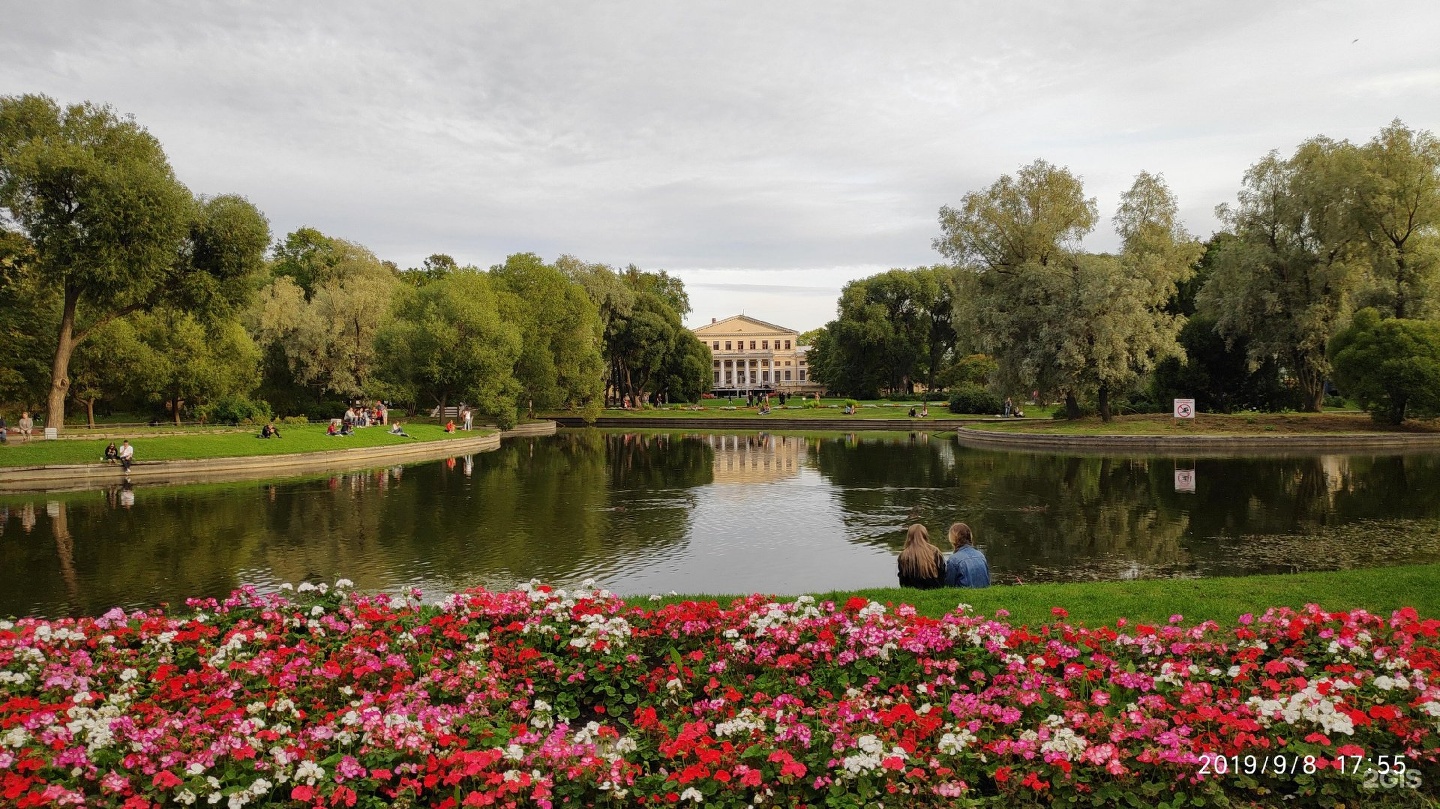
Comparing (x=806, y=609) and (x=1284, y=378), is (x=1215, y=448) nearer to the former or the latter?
(x=1284, y=378)

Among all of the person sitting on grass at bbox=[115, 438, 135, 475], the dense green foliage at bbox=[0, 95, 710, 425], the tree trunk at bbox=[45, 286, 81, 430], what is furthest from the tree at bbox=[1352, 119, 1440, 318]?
the tree trunk at bbox=[45, 286, 81, 430]

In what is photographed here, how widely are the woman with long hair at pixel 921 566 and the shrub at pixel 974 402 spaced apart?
53886mm

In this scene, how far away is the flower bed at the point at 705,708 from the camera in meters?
4.82

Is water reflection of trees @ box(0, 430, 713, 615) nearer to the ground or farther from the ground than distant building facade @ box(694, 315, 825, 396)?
nearer to the ground

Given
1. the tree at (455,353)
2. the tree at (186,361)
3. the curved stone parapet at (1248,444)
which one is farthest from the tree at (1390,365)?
the tree at (186,361)

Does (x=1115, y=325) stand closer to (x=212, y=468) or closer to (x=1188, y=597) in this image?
(x=1188, y=597)

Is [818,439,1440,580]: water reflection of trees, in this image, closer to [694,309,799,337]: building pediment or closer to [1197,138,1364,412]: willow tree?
[1197,138,1364,412]: willow tree

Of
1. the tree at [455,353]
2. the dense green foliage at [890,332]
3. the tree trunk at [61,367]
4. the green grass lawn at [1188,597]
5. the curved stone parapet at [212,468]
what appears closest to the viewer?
the green grass lawn at [1188,597]

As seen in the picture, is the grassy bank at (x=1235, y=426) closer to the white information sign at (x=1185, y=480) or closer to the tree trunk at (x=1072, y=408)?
the tree trunk at (x=1072, y=408)

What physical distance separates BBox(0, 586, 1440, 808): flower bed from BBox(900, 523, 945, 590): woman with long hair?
2.50 m

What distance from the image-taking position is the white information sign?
24.4m

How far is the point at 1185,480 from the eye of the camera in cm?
2666

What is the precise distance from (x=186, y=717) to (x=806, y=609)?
493 centimetres

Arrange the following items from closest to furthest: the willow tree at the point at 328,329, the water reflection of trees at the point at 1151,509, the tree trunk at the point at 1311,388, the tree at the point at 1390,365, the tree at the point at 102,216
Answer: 1. the water reflection of trees at the point at 1151,509
2. the tree at the point at 102,216
3. the tree at the point at 1390,365
4. the tree trunk at the point at 1311,388
5. the willow tree at the point at 328,329
